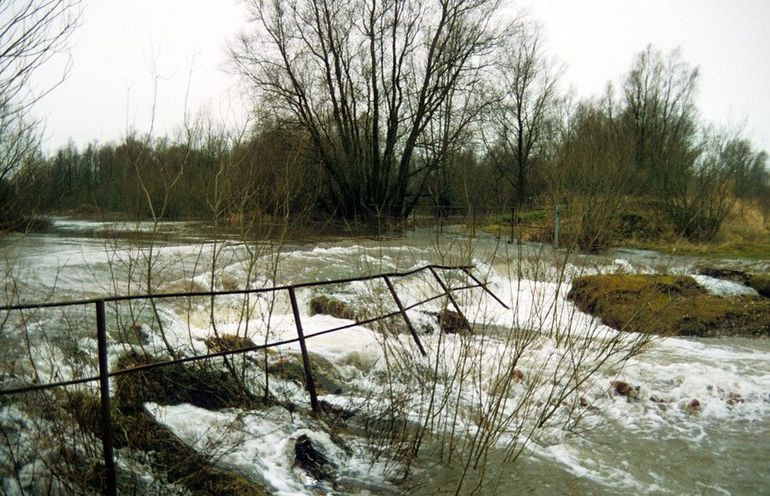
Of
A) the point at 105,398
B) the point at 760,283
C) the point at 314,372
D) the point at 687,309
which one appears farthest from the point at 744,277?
the point at 105,398

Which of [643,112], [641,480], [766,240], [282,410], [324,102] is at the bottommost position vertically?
[641,480]

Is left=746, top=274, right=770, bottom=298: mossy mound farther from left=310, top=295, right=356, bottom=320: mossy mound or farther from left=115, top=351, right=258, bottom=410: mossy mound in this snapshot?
left=115, top=351, right=258, bottom=410: mossy mound

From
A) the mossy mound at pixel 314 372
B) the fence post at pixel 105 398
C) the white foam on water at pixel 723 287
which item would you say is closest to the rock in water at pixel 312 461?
the mossy mound at pixel 314 372

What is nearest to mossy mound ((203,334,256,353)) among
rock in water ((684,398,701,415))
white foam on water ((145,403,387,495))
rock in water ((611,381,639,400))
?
white foam on water ((145,403,387,495))

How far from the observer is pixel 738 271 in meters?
14.4

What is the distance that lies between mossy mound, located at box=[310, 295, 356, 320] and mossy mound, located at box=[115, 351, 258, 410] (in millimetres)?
4598

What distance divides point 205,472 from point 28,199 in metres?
5.74

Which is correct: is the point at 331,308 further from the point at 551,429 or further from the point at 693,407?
the point at 693,407

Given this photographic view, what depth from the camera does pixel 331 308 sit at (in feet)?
35.5

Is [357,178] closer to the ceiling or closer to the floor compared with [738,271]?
closer to the ceiling

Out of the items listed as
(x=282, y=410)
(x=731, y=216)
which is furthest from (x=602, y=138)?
(x=282, y=410)

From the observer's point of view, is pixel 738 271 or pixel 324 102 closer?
pixel 738 271

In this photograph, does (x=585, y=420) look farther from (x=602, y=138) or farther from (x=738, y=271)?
(x=602, y=138)

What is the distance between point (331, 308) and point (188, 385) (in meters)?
5.09
